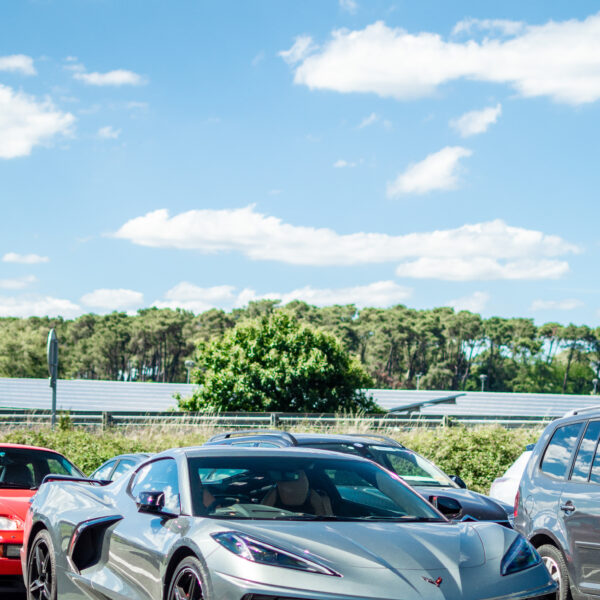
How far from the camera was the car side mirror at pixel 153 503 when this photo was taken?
545 centimetres

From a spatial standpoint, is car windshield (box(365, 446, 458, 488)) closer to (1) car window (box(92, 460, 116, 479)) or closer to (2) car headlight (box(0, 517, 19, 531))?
(1) car window (box(92, 460, 116, 479))

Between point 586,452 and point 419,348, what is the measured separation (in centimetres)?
11927

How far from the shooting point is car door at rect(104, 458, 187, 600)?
524 centimetres

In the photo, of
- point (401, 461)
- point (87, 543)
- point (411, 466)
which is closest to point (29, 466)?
point (87, 543)

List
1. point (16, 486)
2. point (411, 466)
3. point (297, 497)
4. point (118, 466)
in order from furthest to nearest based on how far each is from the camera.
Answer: point (118, 466)
point (411, 466)
point (16, 486)
point (297, 497)

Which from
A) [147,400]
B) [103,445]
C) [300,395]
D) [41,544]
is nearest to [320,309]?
[147,400]

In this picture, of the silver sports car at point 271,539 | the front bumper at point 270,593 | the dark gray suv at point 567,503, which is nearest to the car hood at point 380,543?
the silver sports car at point 271,539

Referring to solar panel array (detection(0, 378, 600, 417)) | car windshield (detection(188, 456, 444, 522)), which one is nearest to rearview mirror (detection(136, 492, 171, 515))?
car windshield (detection(188, 456, 444, 522))

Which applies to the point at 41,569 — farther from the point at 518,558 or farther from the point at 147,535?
the point at 518,558

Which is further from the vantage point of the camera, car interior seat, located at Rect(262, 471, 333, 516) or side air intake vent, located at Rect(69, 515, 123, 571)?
side air intake vent, located at Rect(69, 515, 123, 571)

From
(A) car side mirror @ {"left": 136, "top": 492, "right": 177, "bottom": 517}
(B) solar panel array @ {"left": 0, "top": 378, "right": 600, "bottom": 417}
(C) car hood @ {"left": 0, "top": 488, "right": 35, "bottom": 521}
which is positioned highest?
(A) car side mirror @ {"left": 136, "top": 492, "right": 177, "bottom": 517}

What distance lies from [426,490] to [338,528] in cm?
609

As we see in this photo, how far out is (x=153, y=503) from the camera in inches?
215

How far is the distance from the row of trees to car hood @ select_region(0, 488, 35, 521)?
111 metres
